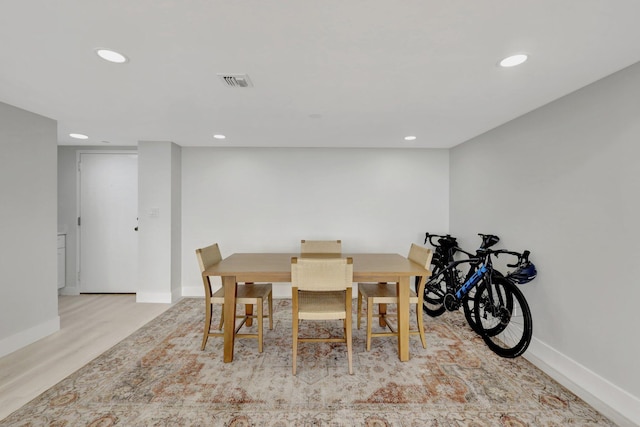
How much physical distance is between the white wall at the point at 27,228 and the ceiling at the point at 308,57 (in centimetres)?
25

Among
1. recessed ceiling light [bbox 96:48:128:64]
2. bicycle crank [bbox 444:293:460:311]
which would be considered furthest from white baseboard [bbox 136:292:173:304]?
bicycle crank [bbox 444:293:460:311]

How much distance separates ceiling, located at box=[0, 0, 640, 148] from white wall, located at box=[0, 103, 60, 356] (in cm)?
25

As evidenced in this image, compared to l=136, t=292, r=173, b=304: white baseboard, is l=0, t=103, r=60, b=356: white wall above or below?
above

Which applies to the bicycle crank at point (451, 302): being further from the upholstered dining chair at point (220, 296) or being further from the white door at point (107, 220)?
the white door at point (107, 220)

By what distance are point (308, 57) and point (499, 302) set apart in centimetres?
275

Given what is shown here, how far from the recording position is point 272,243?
14.0ft

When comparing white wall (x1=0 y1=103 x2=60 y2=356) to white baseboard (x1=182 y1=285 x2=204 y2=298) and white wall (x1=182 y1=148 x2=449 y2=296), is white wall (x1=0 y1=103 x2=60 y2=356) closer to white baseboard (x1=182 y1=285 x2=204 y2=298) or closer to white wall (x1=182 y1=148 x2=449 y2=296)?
white baseboard (x1=182 y1=285 x2=204 y2=298)

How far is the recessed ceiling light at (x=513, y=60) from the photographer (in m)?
1.67

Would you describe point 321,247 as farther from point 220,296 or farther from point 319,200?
point 220,296

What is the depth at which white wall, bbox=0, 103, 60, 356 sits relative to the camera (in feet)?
8.32

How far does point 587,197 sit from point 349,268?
6.29 ft

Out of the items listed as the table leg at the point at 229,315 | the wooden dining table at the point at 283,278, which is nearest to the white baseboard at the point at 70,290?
the wooden dining table at the point at 283,278

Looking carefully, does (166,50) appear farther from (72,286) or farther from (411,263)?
(72,286)

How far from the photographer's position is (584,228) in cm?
211
